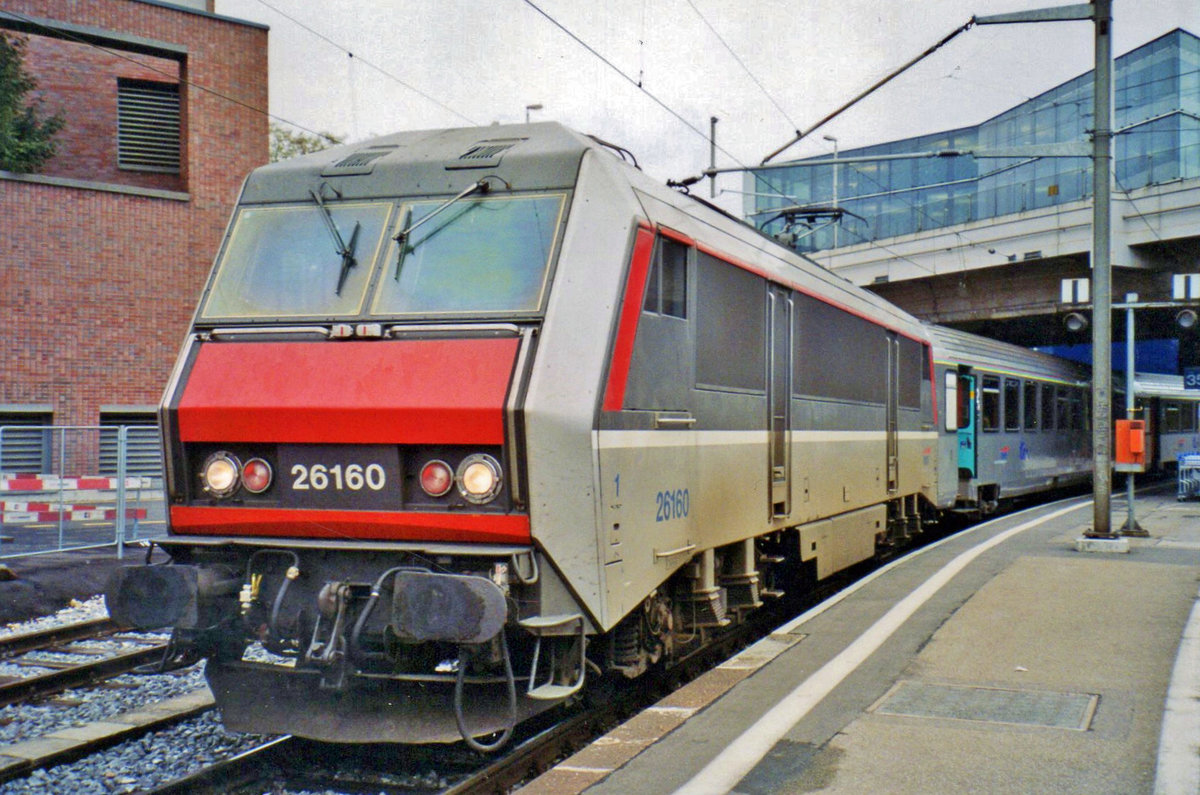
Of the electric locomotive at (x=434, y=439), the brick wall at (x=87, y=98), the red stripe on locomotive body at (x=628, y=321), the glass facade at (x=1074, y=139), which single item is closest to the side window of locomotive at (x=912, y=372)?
the electric locomotive at (x=434, y=439)

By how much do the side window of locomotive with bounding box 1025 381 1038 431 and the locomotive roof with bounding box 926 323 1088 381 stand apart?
0.88 feet

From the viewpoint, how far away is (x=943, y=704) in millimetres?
5902

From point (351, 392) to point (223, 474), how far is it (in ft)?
2.84

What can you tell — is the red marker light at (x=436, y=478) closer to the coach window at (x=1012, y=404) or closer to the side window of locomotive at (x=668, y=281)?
the side window of locomotive at (x=668, y=281)

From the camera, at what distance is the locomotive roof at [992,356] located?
16.7 metres

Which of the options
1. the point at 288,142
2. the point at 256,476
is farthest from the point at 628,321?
the point at 288,142

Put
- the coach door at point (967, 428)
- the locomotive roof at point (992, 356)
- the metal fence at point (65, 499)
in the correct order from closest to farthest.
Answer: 1. the metal fence at point (65, 499)
2. the locomotive roof at point (992, 356)
3. the coach door at point (967, 428)

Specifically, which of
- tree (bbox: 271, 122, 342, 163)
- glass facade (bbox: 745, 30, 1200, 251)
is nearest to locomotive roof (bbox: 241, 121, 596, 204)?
glass facade (bbox: 745, 30, 1200, 251)

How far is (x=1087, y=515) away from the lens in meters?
17.6

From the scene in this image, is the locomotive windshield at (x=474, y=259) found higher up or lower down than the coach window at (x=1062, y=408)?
higher up

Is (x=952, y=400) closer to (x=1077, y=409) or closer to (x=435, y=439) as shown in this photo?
(x=1077, y=409)

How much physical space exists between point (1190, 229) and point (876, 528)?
48.9 feet

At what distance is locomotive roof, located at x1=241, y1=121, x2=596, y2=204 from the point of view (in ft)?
20.2

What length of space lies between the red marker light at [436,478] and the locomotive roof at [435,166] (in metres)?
1.59
